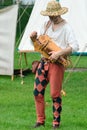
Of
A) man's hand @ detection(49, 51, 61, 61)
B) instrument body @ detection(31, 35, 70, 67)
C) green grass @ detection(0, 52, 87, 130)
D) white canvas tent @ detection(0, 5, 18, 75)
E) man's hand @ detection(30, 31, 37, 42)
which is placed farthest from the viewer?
white canvas tent @ detection(0, 5, 18, 75)

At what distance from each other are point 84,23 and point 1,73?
222cm

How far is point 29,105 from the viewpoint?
9.27 m

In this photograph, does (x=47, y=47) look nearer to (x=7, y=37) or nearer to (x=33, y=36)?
(x=33, y=36)

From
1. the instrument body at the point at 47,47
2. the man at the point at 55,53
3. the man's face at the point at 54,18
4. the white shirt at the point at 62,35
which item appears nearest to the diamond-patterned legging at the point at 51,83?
the man at the point at 55,53

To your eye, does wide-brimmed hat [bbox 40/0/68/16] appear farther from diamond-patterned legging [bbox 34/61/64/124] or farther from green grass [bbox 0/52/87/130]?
green grass [bbox 0/52/87/130]

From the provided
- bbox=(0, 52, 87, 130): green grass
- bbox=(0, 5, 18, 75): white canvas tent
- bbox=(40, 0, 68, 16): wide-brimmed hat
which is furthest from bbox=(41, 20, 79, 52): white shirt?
bbox=(0, 5, 18, 75): white canvas tent

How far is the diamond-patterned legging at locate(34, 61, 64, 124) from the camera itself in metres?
7.07

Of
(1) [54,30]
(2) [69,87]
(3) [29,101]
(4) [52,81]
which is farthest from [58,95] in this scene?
(2) [69,87]

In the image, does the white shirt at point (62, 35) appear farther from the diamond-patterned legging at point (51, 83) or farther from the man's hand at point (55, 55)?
the diamond-patterned legging at point (51, 83)

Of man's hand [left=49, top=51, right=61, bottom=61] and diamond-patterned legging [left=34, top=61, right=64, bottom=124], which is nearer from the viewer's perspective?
man's hand [left=49, top=51, right=61, bottom=61]

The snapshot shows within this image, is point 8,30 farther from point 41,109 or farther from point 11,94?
point 41,109

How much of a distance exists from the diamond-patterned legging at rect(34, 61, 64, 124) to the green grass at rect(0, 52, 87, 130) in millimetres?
296

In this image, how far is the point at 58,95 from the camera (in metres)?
7.13

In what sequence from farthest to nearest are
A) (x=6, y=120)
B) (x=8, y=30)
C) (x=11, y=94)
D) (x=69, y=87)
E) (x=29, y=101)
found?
(x=8, y=30) → (x=69, y=87) → (x=11, y=94) → (x=29, y=101) → (x=6, y=120)
